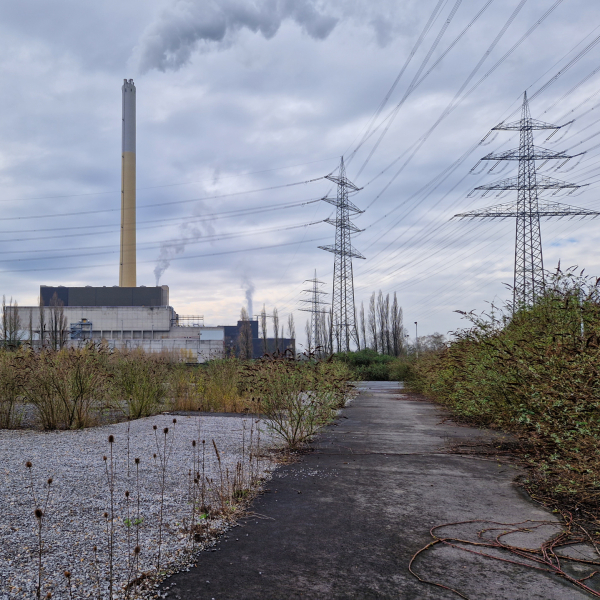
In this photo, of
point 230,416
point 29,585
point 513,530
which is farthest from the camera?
point 230,416

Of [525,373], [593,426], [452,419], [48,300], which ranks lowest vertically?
[452,419]

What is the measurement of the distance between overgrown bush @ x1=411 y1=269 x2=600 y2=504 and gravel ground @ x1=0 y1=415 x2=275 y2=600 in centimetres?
289

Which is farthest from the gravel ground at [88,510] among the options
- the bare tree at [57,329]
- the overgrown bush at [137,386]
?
the bare tree at [57,329]

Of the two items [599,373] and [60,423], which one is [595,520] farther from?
[60,423]

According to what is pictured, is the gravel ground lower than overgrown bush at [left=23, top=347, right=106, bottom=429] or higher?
lower

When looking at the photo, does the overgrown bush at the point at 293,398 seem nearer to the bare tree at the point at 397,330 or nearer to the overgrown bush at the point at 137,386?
the overgrown bush at the point at 137,386

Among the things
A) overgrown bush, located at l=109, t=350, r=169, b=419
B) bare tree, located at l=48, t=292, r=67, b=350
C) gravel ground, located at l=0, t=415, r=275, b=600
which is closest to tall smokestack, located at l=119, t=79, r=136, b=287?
bare tree, located at l=48, t=292, r=67, b=350

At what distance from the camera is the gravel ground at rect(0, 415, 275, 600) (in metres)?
2.93

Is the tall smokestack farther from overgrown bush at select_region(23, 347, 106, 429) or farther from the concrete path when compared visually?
the concrete path

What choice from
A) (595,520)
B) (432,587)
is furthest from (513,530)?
(432,587)

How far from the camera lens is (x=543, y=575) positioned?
9.92 ft

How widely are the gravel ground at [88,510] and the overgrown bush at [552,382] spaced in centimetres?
289

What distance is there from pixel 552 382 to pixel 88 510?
4238 mm

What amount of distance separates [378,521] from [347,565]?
0.89m
